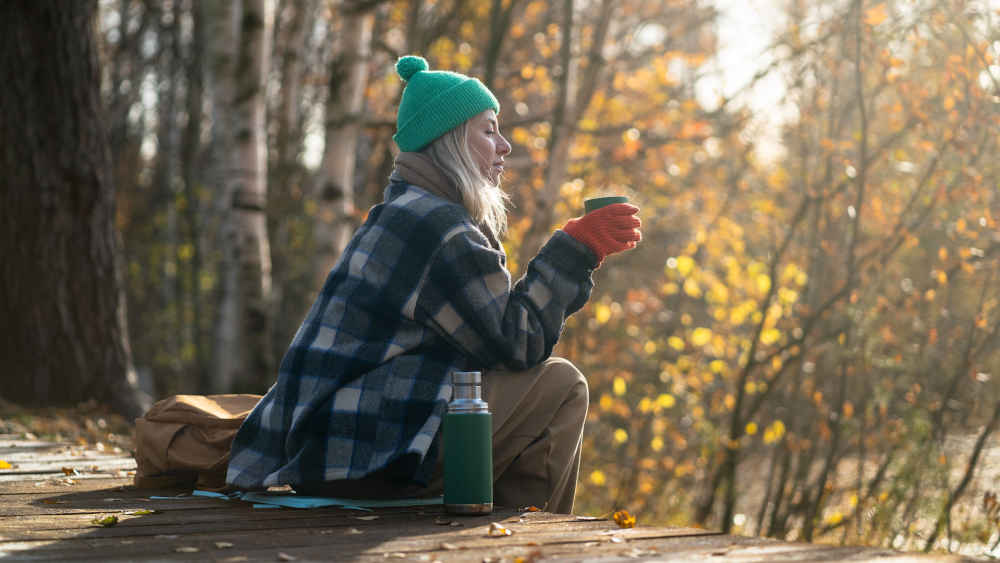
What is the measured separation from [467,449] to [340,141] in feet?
17.3

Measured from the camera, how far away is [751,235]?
36.3 feet

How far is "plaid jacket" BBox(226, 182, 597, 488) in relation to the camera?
3256 millimetres

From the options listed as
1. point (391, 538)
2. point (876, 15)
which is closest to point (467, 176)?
point (391, 538)

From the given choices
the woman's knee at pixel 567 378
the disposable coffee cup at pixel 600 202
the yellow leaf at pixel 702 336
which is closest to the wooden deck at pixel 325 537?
the woman's knee at pixel 567 378

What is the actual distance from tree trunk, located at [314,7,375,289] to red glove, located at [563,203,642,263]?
476 centimetres

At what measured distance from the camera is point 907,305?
22.1 feet

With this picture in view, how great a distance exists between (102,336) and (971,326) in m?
4.92

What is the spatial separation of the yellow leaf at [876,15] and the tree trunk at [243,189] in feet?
13.2

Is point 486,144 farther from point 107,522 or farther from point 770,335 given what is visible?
point 770,335

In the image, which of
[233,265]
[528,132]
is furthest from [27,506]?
[528,132]

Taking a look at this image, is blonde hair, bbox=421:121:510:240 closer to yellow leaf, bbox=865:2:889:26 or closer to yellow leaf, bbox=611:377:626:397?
yellow leaf, bbox=865:2:889:26

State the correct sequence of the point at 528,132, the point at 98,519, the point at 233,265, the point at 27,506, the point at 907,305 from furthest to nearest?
the point at 528,132 < the point at 233,265 < the point at 907,305 < the point at 27,506 < the point at 98,519

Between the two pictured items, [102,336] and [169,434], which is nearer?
[169,434]

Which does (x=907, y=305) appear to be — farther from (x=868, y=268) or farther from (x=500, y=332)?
(x=500, y=332)
